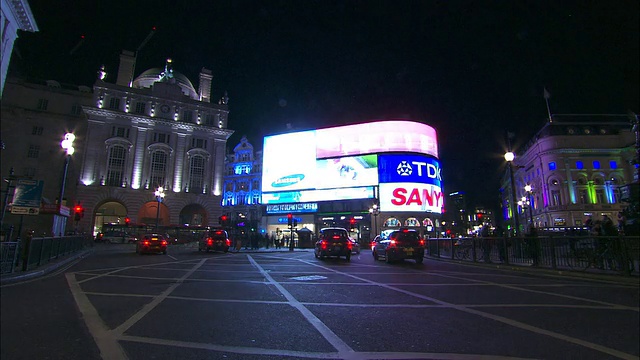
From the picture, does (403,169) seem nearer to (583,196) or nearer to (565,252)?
(583,196)

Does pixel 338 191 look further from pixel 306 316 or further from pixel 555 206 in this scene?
pixel 306 316

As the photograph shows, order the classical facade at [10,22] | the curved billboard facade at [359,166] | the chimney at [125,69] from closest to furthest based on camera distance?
1. the classical facade at [10,22]
2. the curved billboard facade at [359,166]
3. the chimney at [125,69]

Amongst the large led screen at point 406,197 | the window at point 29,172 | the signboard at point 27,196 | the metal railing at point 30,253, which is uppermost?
the window at point 29,172

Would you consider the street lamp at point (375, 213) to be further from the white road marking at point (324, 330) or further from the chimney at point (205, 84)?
the white road marking at point (324, 330)

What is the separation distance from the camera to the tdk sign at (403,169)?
5412 cm

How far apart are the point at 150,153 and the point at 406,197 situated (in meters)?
42.5

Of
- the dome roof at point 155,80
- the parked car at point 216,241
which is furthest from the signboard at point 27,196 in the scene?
the dome roof at point 155,80

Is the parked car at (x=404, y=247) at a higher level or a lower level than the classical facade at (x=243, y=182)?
lower

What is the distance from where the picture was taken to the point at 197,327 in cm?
471

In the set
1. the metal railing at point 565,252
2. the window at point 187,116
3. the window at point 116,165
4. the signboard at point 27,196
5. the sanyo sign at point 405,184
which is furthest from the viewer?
the window at point 187,116

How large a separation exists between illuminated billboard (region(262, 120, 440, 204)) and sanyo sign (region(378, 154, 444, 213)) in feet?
0.61

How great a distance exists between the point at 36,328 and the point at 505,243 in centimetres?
1619

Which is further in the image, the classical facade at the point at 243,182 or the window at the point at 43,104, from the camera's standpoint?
the classical facade at the point at 243,182

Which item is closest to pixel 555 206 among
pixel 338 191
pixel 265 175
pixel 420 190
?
pixel 420 190
